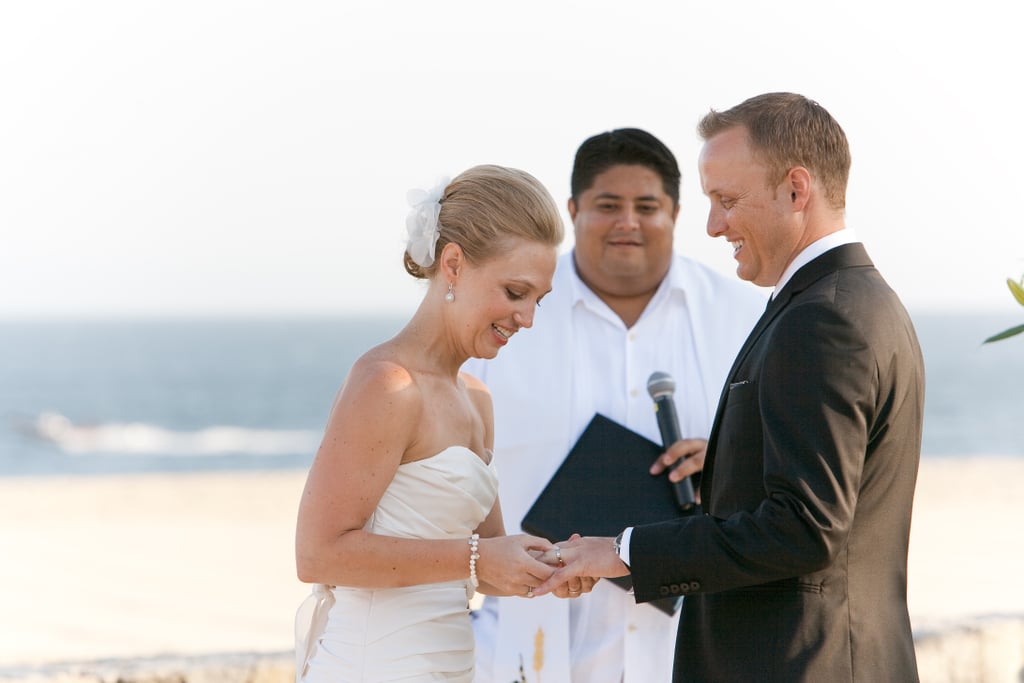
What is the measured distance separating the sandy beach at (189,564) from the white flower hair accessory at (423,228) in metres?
2.45

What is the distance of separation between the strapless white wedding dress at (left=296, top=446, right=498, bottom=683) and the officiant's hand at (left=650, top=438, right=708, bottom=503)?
2.74ft

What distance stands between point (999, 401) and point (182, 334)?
236ft

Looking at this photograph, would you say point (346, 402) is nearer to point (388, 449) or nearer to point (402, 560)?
point (388, 449)

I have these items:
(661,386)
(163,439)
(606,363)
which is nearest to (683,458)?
(661,386)

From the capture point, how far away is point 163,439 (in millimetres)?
40156

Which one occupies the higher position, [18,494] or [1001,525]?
[18,494]

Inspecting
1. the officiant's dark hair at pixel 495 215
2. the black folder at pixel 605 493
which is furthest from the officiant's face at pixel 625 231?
the officiant's dark hair at pixel 495 215

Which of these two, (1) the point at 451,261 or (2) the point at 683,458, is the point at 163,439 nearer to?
(2) the point at 683,458

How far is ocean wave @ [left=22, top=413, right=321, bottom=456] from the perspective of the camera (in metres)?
37.5

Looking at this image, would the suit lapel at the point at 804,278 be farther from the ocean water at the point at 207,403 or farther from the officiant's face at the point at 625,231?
the ocean water at the point at 207,403

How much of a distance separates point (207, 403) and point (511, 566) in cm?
4745

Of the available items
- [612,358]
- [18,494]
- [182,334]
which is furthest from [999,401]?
[182,334]

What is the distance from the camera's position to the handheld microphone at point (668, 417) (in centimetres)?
385

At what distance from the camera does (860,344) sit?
2.64 m
